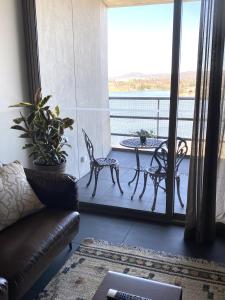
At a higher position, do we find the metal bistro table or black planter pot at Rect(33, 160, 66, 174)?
the metal bistro table

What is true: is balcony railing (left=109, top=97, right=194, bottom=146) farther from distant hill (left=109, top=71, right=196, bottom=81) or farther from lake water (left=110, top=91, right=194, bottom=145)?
distant hill (left=109, top=71, right=196, bottom=81)

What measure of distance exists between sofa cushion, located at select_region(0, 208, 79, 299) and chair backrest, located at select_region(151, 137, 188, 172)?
1.25 meters

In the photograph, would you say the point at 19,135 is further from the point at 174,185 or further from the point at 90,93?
the point at 174,185

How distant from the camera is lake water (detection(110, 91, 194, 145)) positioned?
303cm

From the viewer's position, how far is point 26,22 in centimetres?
321

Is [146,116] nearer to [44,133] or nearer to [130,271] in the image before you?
[44,133]

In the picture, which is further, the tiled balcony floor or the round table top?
the round table top

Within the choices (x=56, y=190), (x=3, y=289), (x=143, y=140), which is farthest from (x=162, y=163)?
(x=3, y=289)

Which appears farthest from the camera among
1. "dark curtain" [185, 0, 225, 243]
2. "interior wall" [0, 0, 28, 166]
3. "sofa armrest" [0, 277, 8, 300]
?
"interior wall" [0, 0, 28, 166]

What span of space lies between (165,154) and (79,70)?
5.66ft

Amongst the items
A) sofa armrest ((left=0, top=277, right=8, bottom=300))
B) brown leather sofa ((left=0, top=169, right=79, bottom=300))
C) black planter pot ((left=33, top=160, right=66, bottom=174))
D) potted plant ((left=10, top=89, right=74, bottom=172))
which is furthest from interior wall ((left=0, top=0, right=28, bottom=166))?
sofa armrest ((left=0, top=277, right=8, bottom=300))

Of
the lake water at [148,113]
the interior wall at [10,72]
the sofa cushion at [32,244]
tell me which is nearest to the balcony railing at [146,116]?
the lake water at [148,113]

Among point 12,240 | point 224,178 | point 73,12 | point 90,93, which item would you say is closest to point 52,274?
point 12,240

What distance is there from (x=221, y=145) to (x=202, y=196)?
1.69ft
